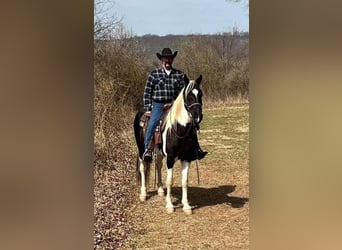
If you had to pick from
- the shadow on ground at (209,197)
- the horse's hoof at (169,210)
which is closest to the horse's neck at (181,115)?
the shadow on ground at (209,197)

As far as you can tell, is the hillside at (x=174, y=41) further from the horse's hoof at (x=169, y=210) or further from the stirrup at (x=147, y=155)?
the horse's hoof at (x=169, y=210)

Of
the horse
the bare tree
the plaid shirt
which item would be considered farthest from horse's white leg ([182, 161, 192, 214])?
the bare tree

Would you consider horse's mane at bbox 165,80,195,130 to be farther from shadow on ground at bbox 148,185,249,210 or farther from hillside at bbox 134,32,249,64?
shadow on ground at bbox 148,185,249,210

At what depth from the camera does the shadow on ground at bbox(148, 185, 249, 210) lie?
126 inches

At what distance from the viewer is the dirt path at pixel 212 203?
3156mm

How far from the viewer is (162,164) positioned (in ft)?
10.7

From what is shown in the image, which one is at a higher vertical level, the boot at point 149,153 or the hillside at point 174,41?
the hillside at point 174,41

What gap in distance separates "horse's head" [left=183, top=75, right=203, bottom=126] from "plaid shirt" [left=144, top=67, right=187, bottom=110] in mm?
55

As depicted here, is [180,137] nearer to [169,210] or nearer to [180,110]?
[180,110]

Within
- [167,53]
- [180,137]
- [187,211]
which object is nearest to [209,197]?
[187,211]

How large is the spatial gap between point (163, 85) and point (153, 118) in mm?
223

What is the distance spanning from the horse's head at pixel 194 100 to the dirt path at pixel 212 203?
0.05m
